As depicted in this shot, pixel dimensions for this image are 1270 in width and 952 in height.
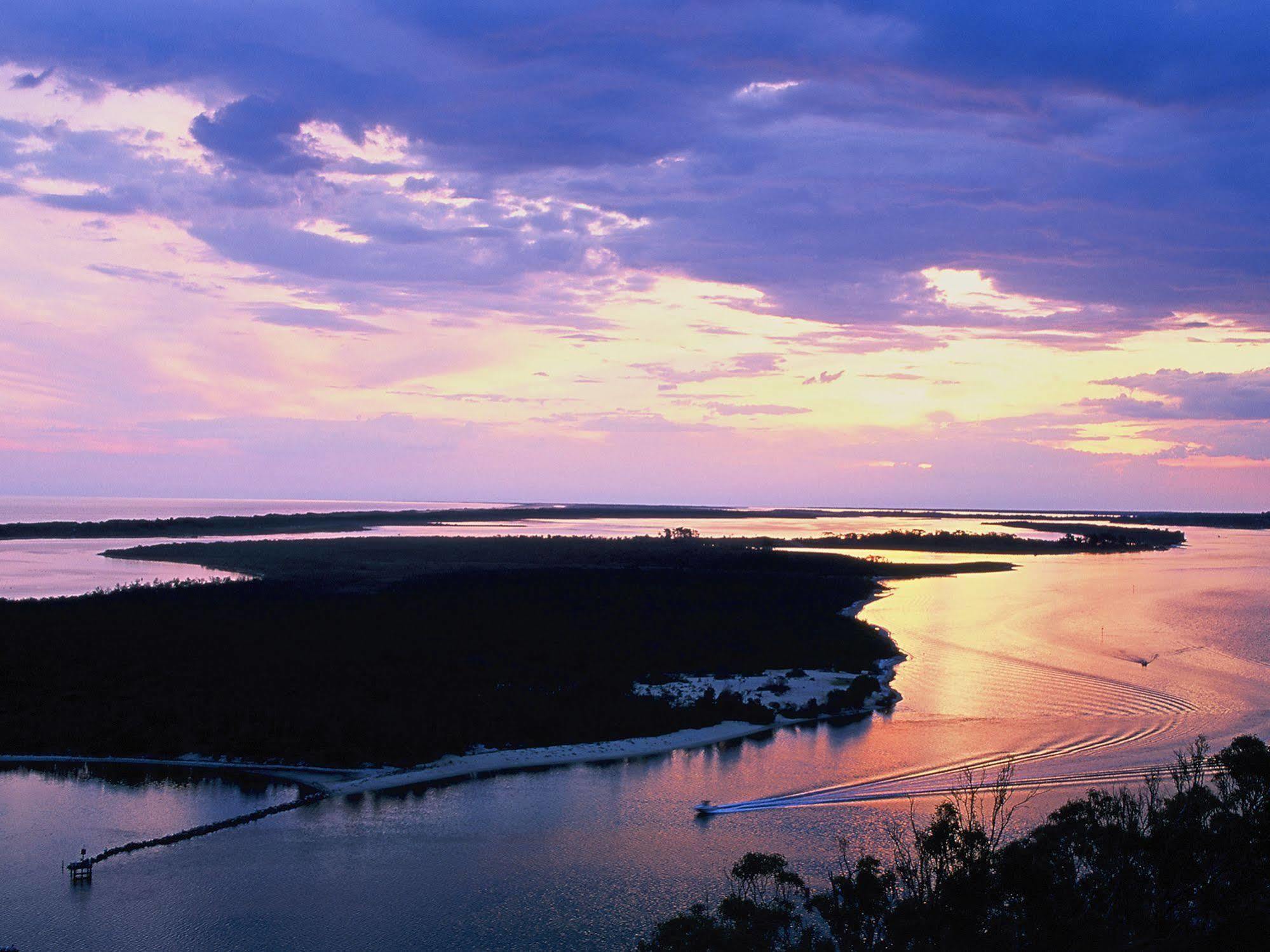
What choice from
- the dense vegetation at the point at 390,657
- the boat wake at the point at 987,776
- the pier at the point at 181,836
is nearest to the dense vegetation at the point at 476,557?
the dense vegetation at the point at 390,657

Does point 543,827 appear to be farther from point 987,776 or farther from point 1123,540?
point 1123,540

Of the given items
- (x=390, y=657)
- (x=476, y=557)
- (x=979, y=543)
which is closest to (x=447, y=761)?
(x=390, y=657)

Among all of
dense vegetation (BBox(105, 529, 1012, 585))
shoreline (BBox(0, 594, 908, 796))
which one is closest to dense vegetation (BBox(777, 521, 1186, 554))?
dense vegetation (BBox(105, 529, 1012, 585))

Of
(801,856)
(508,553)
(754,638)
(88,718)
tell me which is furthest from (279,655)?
(508,553)

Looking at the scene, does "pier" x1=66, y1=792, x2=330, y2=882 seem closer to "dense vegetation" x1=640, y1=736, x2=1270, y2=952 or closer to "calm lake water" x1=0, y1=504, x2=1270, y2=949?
"calm lake water" x1=0, y1=504, x2=1270, y2=949

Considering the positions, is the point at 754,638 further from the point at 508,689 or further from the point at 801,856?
the point at 801,856

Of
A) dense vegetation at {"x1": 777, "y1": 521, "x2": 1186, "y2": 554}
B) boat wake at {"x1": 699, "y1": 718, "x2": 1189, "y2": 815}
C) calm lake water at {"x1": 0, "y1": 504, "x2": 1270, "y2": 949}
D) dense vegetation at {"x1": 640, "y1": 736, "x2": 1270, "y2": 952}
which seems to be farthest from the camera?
dense vegetation at {"x1": 777, "y1": 521, "x2": 1186, "y2": 554}

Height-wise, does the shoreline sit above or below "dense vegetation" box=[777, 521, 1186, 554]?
below
